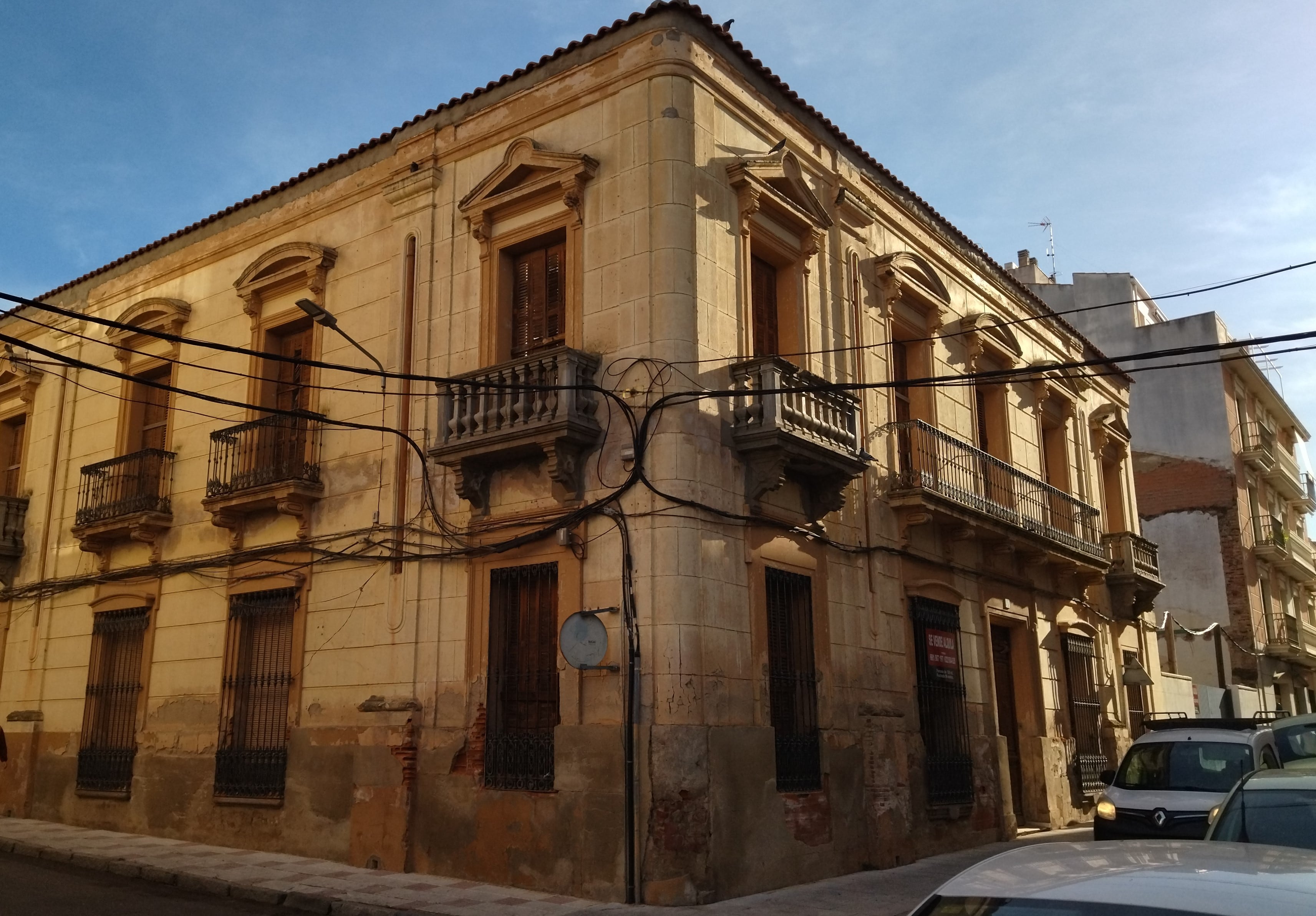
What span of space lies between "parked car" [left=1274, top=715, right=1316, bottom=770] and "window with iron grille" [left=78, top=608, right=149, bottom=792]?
604 inches

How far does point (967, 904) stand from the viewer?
3.05 metres

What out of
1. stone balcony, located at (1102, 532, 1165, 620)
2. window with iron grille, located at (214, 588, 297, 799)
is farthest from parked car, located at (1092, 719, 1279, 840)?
window with iron grille, located at (214, 588, 297, 799)

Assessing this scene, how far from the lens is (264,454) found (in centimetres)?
1517

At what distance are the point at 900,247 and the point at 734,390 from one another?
577 cm

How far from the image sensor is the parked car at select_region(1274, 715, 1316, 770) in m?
14.1

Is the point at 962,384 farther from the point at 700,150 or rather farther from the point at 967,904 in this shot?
the point at 967,904

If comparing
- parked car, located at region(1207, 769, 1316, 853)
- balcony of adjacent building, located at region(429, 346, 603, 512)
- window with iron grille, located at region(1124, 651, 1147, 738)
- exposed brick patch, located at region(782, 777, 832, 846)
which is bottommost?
exposed brick patch, located at region(782, 777, 832, 846)

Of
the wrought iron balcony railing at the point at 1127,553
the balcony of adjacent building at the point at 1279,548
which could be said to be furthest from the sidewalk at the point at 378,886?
the balcony of adjacent building at the point at 1279,548

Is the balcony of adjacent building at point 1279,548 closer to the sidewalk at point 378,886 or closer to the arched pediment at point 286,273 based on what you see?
the sidewalk at point 378,886

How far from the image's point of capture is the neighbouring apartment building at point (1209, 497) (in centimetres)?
2975

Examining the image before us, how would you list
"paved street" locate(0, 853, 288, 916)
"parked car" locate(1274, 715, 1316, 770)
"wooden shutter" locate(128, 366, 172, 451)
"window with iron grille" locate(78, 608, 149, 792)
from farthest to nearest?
1. "wooden shutter" locate(128, 366, 172, 451)
2. "window with iron grille" locate(78, 608, 149, 792)
3. "parked car" locate(1274, 715, 1316, 770)
4. "paved street" locate(0, 853, 288, 916)

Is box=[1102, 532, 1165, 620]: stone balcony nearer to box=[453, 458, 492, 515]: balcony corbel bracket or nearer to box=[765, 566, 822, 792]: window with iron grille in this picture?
box=[765, 566, 822, 792]: window with iron grille

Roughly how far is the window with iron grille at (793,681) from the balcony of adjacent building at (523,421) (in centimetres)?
254

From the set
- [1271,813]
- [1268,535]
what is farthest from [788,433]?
[1268,535]
